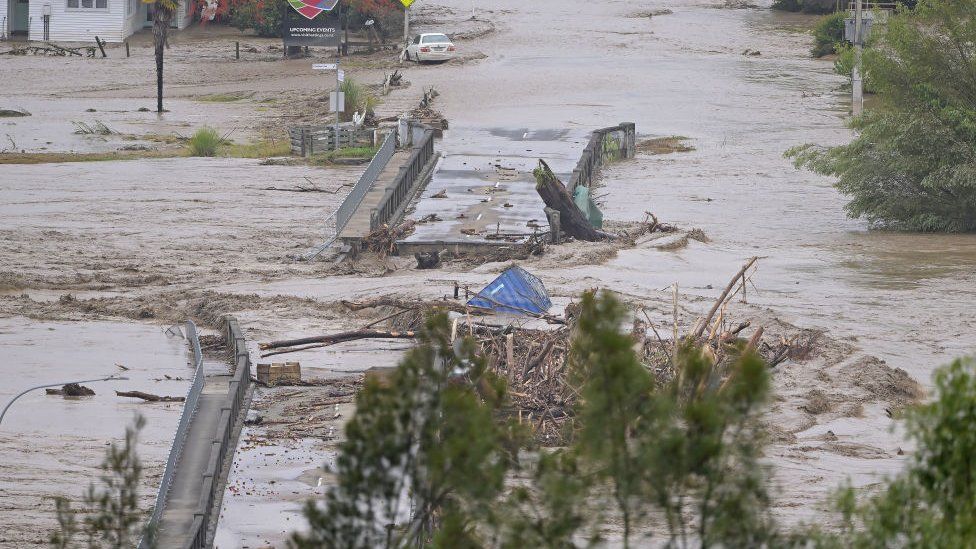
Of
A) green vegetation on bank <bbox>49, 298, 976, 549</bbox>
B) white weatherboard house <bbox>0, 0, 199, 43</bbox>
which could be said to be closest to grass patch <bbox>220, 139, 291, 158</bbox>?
white weatherboard house <bbox>0, 0, 199, 43</bbox>

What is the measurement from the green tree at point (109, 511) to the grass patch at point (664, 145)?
32358mm

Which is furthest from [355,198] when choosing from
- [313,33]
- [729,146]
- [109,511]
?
[313,33]

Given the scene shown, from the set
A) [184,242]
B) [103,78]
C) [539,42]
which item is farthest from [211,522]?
[539,42]

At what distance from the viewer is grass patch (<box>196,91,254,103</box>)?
57.5m

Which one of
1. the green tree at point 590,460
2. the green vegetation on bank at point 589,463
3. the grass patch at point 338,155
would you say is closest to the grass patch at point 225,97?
the grass patch at point 338,155

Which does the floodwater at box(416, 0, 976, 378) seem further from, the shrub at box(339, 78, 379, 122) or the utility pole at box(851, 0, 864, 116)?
the shrub at box(339, 78, 379, 122)

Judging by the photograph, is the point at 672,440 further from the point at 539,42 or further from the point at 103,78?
the point at 539,42

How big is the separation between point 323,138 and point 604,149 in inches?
313

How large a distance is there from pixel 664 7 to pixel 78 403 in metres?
70.0

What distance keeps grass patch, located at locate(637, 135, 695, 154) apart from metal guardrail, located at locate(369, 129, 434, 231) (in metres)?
9.55

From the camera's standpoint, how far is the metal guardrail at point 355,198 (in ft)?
106

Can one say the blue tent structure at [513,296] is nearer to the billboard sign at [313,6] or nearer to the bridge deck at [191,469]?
the bridge deck at [191,469]

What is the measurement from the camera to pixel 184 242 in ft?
108

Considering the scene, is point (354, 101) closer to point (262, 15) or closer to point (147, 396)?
point (262, 15)
